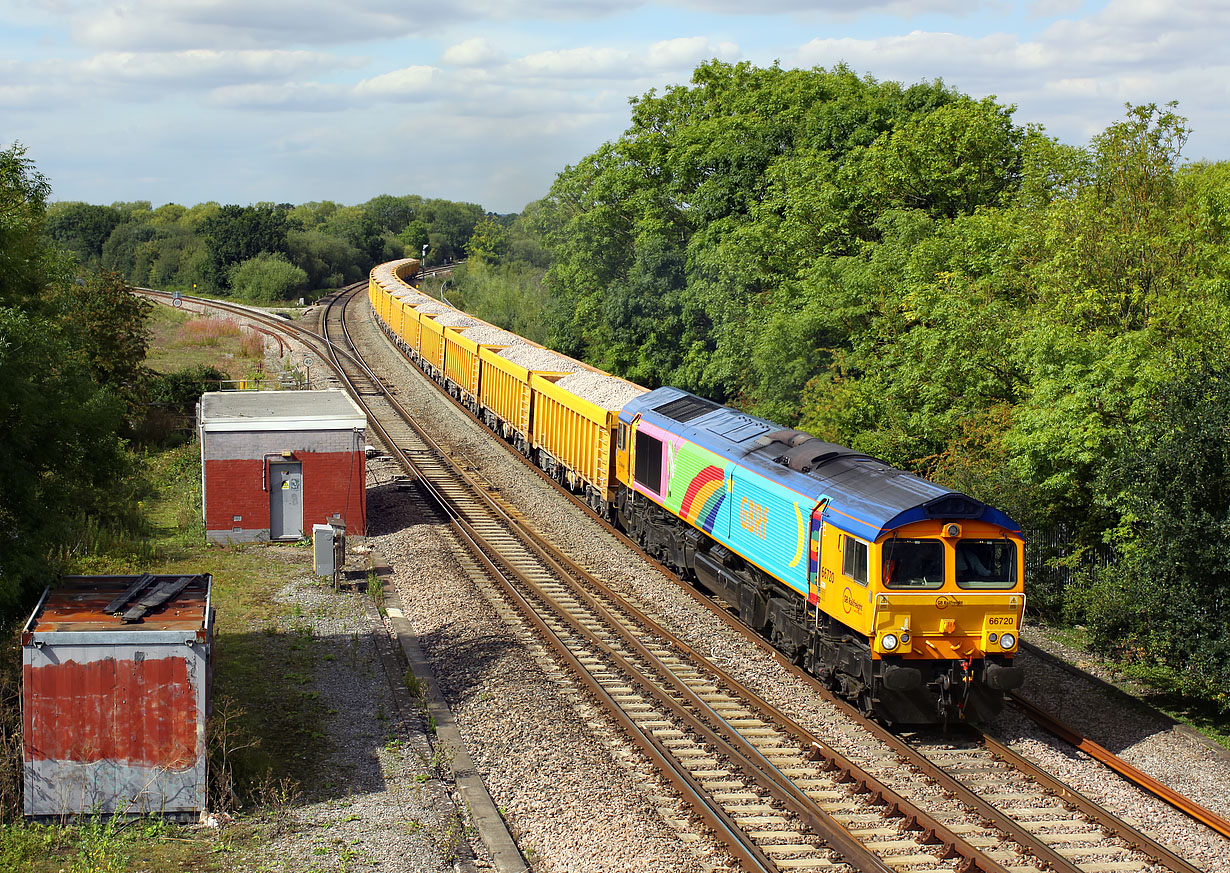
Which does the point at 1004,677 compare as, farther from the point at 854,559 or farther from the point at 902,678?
the point at 854,559

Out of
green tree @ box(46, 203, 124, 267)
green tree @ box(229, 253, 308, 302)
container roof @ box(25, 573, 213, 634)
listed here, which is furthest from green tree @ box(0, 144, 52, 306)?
green tree @ box(46, 203, 124, 267)

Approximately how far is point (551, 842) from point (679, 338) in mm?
32423

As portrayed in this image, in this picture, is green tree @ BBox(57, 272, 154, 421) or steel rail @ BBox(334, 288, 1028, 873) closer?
steel rail @ BBox(334, 288, 1028, 873)

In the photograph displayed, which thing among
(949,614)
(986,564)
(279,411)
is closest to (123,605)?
(949,614)

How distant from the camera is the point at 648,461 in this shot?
19.6m

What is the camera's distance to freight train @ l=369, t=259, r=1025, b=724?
11.9 meters

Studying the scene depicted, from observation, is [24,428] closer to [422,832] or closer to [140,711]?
[140,711]

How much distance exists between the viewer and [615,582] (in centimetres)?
1881

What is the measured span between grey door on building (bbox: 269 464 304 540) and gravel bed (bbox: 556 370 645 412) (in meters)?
6.92

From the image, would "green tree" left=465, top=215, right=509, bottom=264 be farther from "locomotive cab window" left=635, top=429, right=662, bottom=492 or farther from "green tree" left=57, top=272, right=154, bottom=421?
"locomotive cab window" left=635, top=429, right=662, bottom=492

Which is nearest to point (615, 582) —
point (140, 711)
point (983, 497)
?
point (983, 497)

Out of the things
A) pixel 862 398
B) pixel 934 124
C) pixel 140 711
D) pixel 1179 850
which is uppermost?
pixel 934 124

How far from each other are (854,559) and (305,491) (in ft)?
43.1

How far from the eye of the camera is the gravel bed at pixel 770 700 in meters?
9.97
